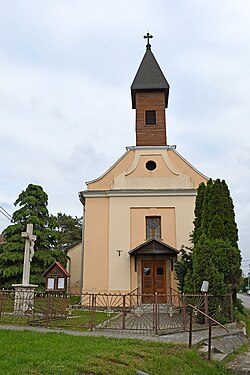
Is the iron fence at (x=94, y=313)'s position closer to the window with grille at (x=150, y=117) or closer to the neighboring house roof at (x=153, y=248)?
the neighboring house roof at (x=153, y=248)

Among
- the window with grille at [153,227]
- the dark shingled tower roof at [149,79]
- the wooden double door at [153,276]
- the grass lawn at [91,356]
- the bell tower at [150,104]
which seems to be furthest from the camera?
the dark shingled tower roof at [149,79]

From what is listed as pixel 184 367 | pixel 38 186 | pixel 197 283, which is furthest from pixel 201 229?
pixel 38 186

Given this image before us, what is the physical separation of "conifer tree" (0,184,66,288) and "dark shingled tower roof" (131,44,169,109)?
877cm

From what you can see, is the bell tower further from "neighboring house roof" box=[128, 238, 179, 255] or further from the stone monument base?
the stone monument base

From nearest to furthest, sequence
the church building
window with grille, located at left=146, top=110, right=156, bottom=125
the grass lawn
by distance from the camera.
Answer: the grass lawn
the church building
window with grille, located at left=146, top=110, right=156, bottom=125

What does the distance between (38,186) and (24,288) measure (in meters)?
12.7

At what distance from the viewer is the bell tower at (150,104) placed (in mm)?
22469

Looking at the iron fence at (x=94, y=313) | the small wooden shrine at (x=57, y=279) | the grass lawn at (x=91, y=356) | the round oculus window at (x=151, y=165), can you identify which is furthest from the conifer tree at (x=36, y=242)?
the grass lawn at (x=91, y=356)

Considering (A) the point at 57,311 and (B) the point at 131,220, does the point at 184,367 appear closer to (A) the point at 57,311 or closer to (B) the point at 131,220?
(A) the point at 57,311

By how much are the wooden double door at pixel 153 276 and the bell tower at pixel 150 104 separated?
670cm

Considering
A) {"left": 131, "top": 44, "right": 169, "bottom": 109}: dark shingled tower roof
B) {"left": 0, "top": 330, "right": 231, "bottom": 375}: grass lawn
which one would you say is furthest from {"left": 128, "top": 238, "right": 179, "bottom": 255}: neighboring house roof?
{"left": 0, "top": 330, "right": 231, "bottom": 375}: grass lawn

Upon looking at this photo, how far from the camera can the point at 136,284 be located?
64.2 ft

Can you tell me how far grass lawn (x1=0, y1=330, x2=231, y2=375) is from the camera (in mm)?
6016

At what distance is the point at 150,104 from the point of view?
75.9ft
